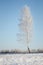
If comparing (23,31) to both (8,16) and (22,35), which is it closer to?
(22,35)

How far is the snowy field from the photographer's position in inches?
105

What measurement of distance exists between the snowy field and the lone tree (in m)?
0.16

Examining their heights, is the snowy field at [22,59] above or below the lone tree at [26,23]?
below

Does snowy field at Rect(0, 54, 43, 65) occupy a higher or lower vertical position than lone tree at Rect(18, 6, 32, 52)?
lower

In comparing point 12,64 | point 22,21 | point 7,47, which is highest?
point 22,21

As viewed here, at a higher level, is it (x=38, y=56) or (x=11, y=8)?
(x=11, y=8)

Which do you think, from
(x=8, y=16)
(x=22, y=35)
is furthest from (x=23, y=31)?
(x=8, y=16)

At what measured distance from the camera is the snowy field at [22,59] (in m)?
2.67

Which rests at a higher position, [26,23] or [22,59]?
[26,23]

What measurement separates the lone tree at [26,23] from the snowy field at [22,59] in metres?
0.16

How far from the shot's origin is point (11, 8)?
107 inches

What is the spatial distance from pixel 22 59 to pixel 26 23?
373mm

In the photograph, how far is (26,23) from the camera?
2.71 m

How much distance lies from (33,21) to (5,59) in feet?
1.60
